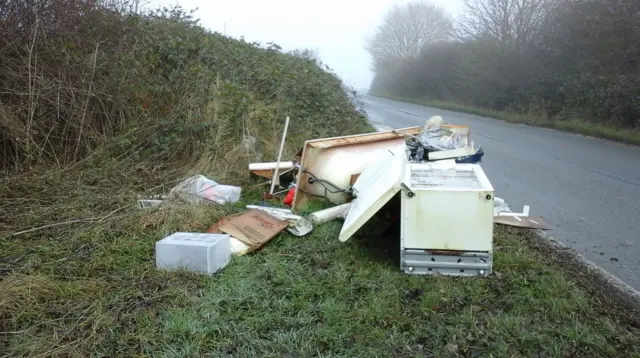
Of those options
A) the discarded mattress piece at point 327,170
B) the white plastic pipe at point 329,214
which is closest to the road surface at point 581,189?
the discarded mattress piece at point 327,170

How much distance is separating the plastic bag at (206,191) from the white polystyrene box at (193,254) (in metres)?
1.79

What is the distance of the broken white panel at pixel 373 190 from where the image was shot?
466 cm

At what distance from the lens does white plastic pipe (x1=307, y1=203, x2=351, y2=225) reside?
5992mm

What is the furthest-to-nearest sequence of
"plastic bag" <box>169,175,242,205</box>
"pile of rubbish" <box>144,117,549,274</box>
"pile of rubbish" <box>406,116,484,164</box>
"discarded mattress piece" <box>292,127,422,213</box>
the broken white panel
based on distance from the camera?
"discarded mattress piece" <box>292,127,422,213</box>
"plastic bag" <box>169,175,242,205</box>
"pile of rubbish" <box>406,116,484,164</box>
"pile of rubbish" <box>144,117,549,274</box>
the broken white panel

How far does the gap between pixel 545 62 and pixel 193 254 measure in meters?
22.4

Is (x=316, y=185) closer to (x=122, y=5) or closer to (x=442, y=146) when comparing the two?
(x=442, y=146)

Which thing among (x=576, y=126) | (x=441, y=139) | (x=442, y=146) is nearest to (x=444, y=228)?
(x=442, y=146)

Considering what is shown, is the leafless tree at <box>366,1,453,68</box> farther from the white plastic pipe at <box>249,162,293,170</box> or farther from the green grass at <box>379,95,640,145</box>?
the white plastic pipe at <box>249,162,293,170</box>

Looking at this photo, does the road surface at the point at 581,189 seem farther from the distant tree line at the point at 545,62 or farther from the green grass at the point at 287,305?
the distant tree line at the point at 545,62

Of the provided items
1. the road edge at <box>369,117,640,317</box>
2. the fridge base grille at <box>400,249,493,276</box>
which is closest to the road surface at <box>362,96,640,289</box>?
the road edge at <box>369,117,640,317</box>

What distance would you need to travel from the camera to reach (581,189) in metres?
8.37

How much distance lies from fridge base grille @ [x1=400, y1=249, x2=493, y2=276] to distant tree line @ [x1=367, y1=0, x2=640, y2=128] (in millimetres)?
14814

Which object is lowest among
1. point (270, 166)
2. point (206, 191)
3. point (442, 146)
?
point (206, 191)

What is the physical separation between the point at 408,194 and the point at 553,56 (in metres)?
20.7
